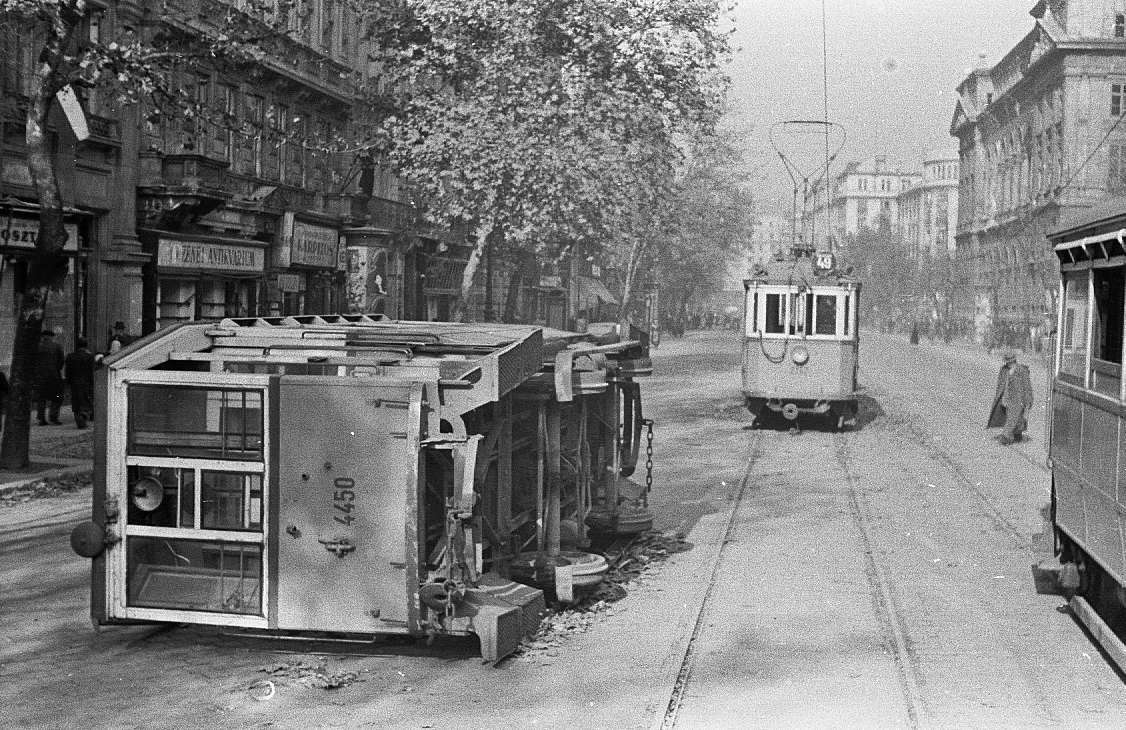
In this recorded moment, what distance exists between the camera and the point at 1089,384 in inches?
359

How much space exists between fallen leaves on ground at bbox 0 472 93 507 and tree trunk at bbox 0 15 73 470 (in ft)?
2.77

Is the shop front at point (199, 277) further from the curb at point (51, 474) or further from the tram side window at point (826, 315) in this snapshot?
the tram side window at point (826, 315)

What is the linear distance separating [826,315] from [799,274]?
2.85ft

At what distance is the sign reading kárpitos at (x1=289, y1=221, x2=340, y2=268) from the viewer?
35062 millimetres

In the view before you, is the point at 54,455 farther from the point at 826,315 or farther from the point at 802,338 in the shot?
the point at 826,315

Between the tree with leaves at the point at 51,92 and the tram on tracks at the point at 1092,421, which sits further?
the tree with leaves at the point at 51,92

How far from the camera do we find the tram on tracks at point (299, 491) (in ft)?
26.0

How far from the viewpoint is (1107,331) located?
8820 millimetres

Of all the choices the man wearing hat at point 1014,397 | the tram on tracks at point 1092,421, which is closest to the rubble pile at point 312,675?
the tram on tracks at point 1092,421

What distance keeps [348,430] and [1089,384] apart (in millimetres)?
4810

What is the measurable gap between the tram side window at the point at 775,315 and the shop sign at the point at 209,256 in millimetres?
12098

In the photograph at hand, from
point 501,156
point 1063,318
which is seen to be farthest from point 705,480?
point 501,156

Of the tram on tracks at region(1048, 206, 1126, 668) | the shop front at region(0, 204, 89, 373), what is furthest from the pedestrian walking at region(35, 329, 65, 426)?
the tram on tracks at region(1048, 206, 1126, 668)

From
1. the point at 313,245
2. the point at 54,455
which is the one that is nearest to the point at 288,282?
the point at 313,245
